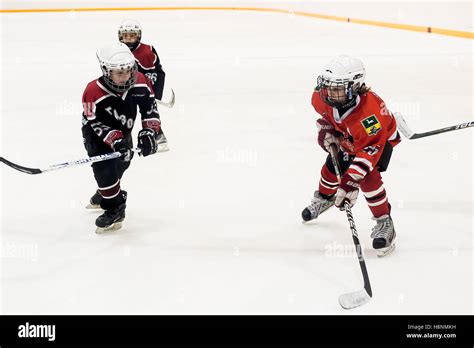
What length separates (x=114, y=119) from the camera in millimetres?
2719

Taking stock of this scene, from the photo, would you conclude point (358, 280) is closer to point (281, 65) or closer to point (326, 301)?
point (326, 301)

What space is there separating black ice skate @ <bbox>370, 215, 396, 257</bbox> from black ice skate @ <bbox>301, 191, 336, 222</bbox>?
33 centimetres

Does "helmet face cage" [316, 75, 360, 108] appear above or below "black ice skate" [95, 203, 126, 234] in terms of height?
above

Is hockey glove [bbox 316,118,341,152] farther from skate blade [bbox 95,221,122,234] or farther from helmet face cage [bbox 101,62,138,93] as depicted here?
skate blade [bbox 95,221,122,234]

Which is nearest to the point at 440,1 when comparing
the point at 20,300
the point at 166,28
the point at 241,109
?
the point at 166,28

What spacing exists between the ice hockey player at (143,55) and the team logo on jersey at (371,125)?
2.02 meters

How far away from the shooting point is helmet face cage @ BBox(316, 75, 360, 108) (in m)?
2.37

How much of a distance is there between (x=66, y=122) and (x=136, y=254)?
101 inches

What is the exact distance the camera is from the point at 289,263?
2.50 m

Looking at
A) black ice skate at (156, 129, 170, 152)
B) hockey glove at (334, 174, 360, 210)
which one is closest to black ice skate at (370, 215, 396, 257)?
hockey glove at (334, 174, 360, 210)

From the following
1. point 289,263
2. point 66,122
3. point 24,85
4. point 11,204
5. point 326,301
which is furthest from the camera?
point 24,85

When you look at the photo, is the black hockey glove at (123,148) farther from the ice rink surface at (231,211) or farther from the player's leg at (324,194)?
the player's leg at (324,194)

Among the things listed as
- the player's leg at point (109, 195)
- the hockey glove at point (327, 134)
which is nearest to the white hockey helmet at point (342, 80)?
the hockey glove at point (327, 134)

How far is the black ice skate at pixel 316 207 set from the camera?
9.40ft
